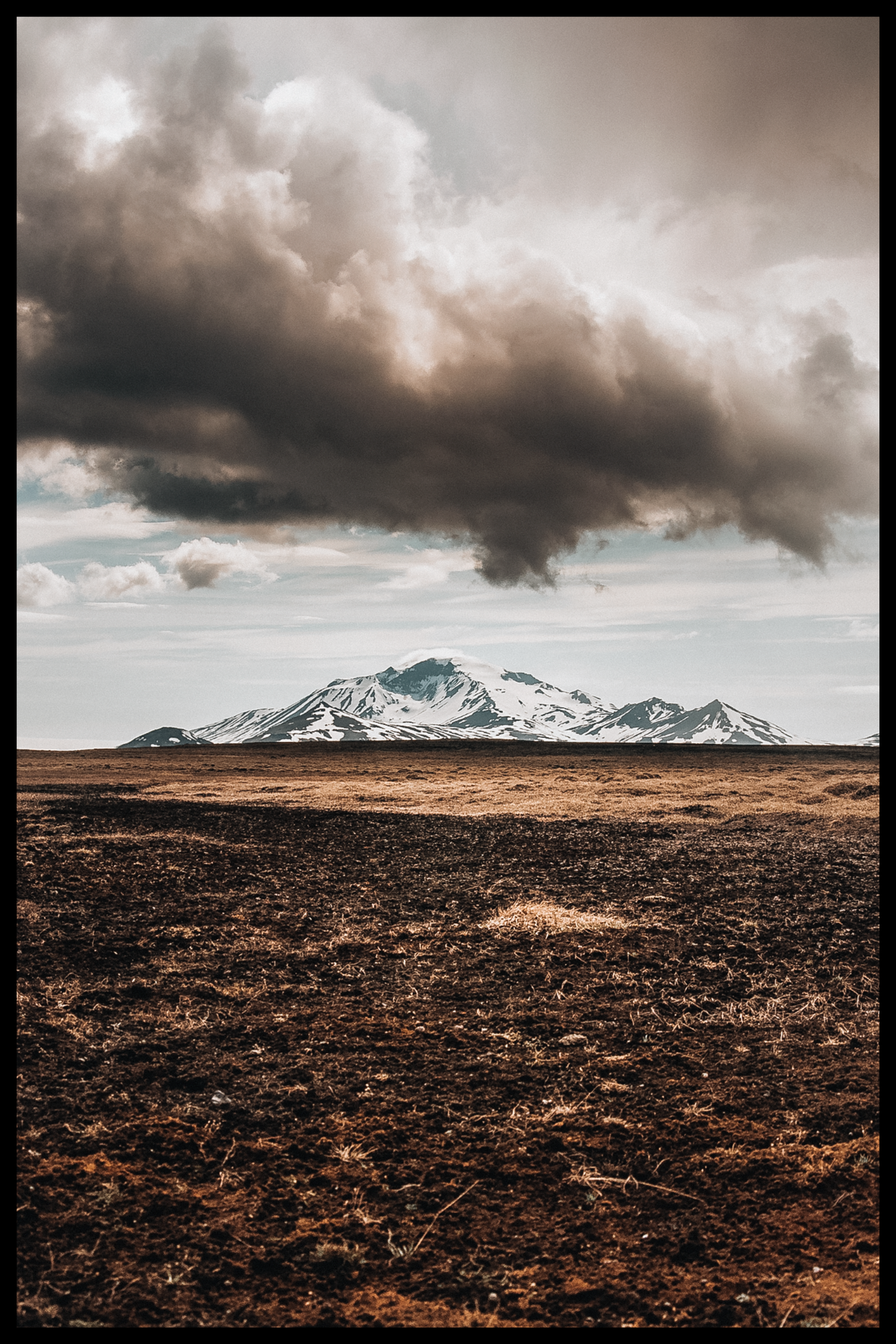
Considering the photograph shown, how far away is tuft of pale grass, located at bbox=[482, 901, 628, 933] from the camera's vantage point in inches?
544

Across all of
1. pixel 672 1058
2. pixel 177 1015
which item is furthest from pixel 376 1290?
pixel 177 1015

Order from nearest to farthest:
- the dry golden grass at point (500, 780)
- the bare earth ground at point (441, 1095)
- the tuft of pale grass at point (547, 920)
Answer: the bare earth ground at point (441, 1095)
the tuft of pale grass at point (547, 920)
the dry golden grass at point (500, 780)

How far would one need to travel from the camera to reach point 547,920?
14.3 m

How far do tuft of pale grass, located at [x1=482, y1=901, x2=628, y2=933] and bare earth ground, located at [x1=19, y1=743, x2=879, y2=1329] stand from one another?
9 centimetres

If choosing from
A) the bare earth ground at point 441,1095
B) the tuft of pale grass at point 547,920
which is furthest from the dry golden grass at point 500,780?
the tuft of pale grass at point 547,920

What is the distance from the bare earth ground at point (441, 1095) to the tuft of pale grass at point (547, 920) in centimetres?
9

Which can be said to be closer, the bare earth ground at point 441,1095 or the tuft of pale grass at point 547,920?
the bare earth ground at point 441,1095

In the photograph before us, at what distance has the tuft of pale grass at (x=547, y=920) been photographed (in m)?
13.8

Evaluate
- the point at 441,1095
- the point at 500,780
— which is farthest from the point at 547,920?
the point at 500,780

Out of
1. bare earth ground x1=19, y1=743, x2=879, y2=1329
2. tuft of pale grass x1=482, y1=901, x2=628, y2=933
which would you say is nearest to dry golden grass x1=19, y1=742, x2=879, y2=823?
bare earth ground x1=19, y1=743, x2=879, y2=1329

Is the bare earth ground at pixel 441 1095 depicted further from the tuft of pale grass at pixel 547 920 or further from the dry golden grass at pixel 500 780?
the dry golden grass at pixel 500 780

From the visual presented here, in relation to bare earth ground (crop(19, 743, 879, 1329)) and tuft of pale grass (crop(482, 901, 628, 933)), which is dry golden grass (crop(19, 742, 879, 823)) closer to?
bare earth ground (crop(19, 743, 879, 1329))

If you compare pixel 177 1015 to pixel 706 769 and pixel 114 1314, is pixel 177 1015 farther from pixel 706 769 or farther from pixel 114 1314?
pixel 706 769

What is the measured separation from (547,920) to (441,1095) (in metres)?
6.87
